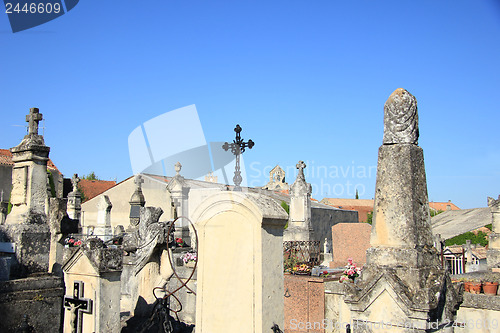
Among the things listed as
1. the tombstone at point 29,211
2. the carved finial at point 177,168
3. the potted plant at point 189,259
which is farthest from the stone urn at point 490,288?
the carved finial at point 177,168

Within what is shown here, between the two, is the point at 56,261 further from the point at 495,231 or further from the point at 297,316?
the point at 495,231

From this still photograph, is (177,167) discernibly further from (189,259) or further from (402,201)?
(402,201)

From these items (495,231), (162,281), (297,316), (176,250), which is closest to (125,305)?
(162,281)

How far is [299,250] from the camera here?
1245 cm

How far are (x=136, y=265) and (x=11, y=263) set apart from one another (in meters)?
3.26

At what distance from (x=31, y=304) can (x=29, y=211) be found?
3.78ft

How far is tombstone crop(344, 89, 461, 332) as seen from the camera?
4.88 meters

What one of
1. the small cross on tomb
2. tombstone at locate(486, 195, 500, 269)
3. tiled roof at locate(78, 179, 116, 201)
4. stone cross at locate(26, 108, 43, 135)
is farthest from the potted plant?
tiled roof at locate(78, 179, 116, 201)

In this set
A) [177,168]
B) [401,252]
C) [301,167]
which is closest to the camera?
[401,252]

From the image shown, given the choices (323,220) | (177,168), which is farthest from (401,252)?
(323,220)

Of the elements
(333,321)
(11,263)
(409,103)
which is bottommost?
(333,321)

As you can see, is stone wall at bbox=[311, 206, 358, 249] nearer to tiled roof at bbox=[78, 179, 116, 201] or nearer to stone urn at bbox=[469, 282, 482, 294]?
stone urn at bbox=[469, 282, 482, 294]

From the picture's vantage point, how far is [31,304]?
4777 mm

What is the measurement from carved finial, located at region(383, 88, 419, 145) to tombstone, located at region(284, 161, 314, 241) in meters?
8.92
